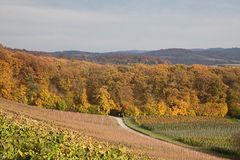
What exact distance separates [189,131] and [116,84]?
27752 millimetres

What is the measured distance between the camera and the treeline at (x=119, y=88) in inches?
3332

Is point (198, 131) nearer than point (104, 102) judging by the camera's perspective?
Yes

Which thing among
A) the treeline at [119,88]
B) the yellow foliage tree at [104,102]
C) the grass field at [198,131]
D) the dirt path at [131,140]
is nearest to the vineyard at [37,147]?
the dirt path at [131,140]

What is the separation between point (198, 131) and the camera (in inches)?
2628

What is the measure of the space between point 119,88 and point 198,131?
26.5 metres

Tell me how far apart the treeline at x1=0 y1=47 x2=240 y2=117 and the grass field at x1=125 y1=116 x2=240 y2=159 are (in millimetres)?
7886

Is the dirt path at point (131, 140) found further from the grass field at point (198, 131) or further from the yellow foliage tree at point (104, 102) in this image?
the yellow foliage tree at point (104, 102)

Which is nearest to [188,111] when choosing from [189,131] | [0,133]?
[189,131]

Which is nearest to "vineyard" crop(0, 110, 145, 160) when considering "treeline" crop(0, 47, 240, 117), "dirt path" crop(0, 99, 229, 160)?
"dirt path" crop(0, 99, 229, 160)

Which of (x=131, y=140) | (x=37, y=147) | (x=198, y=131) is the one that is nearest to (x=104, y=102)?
(x=198, y=131)

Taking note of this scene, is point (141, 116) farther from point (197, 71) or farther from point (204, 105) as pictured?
point (197, 71)

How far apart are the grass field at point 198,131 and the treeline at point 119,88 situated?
789cm

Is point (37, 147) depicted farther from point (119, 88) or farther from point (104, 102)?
point (119, 88)

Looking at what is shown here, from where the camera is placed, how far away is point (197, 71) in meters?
101
